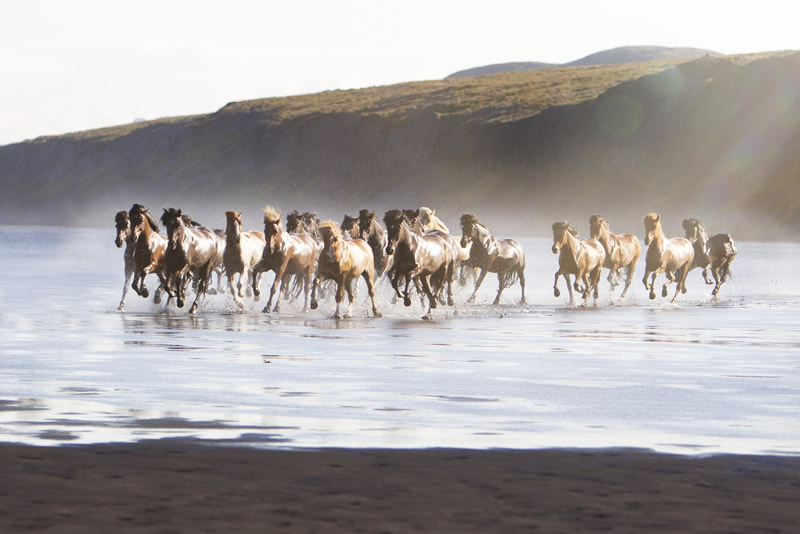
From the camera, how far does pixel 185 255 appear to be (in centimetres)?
2328

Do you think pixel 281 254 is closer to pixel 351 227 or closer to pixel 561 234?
pixel 351 227

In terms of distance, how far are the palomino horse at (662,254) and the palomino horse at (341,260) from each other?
346 inches

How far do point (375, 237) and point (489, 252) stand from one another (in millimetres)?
4492

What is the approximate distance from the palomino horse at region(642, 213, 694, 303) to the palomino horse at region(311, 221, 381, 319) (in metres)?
8.78

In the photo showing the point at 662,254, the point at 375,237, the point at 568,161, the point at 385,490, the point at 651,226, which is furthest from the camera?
the point at 568,161

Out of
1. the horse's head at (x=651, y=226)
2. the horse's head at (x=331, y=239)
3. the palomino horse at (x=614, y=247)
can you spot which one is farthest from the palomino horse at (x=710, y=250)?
the horse's head at (x=331, y=239)

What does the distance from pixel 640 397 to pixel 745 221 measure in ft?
350

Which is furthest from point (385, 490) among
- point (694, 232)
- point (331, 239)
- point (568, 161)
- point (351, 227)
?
A: point (568, 161)

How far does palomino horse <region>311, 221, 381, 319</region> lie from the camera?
2266 centimetres

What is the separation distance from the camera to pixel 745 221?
11606 centimetres

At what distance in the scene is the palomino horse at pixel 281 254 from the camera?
81.4ft

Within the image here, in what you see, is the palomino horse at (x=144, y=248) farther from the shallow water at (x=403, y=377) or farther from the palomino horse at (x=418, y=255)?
the palomino horse at (x=418, y=255)

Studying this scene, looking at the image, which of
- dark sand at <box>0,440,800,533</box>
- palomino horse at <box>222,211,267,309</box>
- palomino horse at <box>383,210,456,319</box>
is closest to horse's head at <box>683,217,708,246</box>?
palomino horse at <box>383,210,456,319</box>

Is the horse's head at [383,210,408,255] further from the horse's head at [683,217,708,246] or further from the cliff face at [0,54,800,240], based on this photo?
the cliff face at [0,54,800,240]
